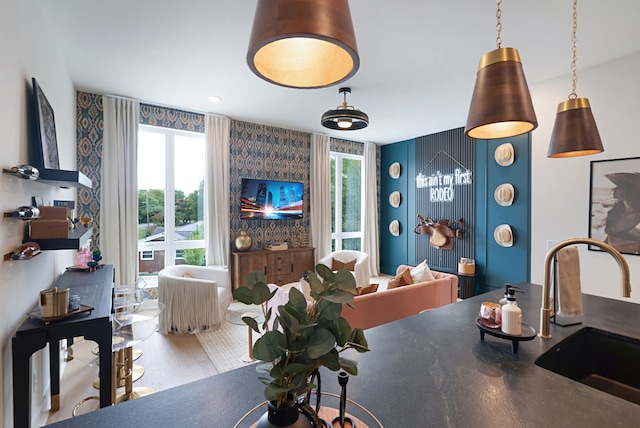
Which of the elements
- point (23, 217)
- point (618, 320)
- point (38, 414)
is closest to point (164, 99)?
point (23, 217)

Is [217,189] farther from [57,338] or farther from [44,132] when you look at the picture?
[57,338]

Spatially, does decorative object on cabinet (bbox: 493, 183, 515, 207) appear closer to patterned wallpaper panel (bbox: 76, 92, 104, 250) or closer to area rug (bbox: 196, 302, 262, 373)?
area rug (bbox: 196, 302, 262, 373)

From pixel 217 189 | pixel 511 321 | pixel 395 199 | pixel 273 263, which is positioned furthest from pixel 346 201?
pixel 511 321

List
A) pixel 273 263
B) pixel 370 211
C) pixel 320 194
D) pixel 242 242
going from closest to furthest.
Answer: pixel 242 242 → pixel 273 263 → pixel 320 194 → pixel 370 211

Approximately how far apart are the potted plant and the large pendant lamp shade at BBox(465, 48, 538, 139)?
2.81 ft

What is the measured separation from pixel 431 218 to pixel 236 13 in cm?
481

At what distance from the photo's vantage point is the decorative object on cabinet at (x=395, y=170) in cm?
639

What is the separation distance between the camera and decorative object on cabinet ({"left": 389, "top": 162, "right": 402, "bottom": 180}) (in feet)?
21.0

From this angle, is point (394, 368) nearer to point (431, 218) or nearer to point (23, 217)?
point (23, 217)

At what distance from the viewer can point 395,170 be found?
21.1 feet

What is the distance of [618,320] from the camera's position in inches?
58.2

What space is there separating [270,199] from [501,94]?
4408 millimetres

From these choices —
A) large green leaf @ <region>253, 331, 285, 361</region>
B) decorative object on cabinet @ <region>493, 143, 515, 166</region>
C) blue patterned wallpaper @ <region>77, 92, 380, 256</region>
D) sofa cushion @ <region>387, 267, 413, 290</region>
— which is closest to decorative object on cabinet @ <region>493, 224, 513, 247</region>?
decorative object on cabinet @ <region>493, 143, 515, 166</region>

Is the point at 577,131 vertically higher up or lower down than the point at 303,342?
higher up
